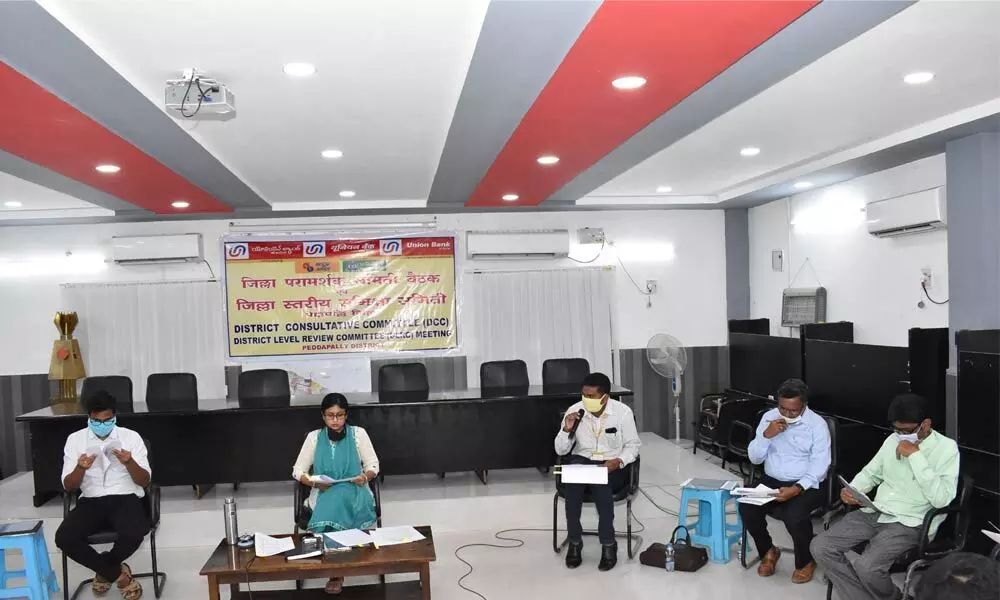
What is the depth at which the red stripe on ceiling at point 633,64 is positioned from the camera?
2.43 m

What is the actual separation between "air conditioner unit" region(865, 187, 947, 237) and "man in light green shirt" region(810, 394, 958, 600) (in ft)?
5.64

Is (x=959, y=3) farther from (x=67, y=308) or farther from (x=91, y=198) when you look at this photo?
(x=67, y=308)

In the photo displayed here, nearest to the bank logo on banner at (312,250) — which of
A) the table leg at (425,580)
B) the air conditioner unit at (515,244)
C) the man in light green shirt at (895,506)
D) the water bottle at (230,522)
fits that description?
the air conditioner unit at (515,244)

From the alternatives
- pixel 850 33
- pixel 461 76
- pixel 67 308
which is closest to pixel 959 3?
pixel 850 33

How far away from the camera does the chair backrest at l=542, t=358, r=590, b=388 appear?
5.80 metres

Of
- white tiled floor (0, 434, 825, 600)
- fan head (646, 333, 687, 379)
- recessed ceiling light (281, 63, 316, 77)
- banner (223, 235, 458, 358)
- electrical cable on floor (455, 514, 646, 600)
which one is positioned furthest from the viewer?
banner (223, 235, 458, 358)

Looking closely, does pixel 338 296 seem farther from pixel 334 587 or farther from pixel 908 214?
pixel 908 214

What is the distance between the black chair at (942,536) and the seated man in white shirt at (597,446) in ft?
4.91

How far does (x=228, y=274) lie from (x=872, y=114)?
574cm

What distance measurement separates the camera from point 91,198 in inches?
232

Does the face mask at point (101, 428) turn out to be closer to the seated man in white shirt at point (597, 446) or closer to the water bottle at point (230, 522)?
the water bottle at point (230, 522)

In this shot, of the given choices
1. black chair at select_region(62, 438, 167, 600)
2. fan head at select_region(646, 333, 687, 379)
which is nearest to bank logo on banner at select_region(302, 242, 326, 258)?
fan head at select_region(646, 333, 687, 379)

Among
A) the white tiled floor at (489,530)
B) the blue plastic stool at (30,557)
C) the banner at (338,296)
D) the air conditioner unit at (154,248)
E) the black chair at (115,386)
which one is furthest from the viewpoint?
the banner at (338,296)

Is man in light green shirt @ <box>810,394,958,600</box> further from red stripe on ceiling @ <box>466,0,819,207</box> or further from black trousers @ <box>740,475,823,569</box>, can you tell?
red stripe on ceiling @ <box>466,0,819,207</box>
